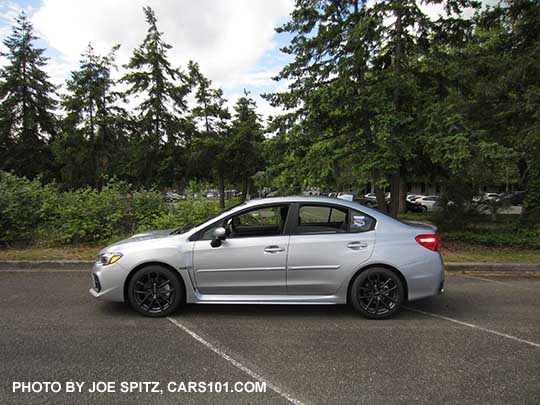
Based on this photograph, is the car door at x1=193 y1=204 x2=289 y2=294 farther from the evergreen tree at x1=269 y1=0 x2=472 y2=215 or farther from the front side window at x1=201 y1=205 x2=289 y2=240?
the evergreen tree at x1=269 y1=0 x2=472 y2=215

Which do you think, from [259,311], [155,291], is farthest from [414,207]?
[155,291]

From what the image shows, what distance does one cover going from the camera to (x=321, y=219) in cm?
474

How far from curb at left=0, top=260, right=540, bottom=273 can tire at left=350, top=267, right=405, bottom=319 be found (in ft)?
11.0

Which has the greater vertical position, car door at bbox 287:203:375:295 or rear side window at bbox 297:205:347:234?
rear side window at bbox 297:205:347:234

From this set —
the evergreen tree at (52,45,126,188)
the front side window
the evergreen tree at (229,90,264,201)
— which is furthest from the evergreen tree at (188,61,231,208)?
the front side window

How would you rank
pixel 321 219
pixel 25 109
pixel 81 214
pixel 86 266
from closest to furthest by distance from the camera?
pixel 321 219
pixel 86 266
pixel 81 214
pixel 25 109

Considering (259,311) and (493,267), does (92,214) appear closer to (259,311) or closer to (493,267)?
(259,311)

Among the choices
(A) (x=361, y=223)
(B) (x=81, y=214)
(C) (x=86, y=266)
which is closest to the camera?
(A) (x=361, y=223)

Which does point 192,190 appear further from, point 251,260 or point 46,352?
point 46,352

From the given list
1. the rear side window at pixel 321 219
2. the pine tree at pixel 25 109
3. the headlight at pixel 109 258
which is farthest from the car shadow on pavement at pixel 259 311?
the pine tree at pixel 25 109

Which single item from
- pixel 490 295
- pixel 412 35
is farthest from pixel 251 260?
pixel 412 35

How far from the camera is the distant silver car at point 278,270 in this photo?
13.1 feet

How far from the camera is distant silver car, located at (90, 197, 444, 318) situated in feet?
13.1

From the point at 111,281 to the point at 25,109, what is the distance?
40396 mm
